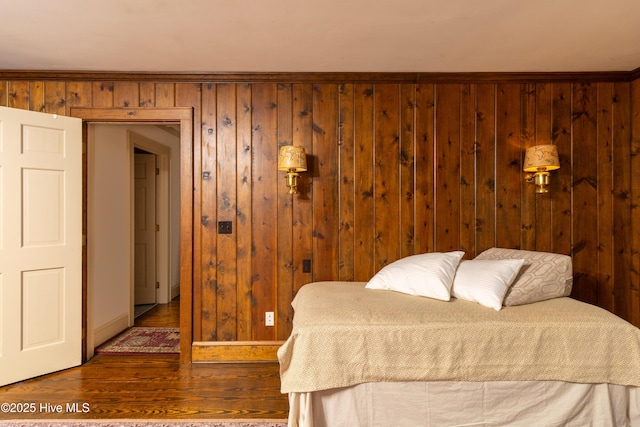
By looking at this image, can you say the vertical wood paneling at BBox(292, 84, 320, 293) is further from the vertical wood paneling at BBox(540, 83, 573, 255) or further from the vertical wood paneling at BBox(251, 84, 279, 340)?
the vertical wood paneling at BBox(540, 83, 573, 255)

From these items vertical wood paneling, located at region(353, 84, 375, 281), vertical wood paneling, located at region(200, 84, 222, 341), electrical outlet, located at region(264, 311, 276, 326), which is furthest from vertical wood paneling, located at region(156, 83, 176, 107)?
electrical outlet, located at region(264, 311, 276, 326)

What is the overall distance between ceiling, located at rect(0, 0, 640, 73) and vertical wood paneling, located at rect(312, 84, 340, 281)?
27 centimetres

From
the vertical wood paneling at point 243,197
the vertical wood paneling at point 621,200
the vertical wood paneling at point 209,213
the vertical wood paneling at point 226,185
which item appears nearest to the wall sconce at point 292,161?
the vertical wood paneling at point 243,197

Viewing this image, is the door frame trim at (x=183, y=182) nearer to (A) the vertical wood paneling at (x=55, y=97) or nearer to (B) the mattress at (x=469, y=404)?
(A) the vertical wood paneling at (x=55, y=97)

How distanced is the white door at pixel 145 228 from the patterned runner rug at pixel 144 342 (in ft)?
3.40

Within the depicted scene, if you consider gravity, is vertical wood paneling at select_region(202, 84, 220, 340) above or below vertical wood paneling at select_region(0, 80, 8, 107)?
below

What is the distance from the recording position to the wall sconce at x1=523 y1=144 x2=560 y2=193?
95.7 inches

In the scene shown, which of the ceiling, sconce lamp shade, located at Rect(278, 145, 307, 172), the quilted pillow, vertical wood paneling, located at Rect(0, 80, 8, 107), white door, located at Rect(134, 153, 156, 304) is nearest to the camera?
the ceiling

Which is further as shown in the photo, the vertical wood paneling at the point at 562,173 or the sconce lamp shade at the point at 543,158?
the vertical wood paneling at the point at 562,173

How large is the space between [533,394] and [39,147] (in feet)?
11.9

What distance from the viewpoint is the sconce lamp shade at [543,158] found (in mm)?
2430

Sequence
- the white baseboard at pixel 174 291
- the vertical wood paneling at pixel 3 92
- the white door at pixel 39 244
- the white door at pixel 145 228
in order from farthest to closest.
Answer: the white baseboard at pixel 174 291, the white door at pixel 145 228, the vertical wood paneling at pixel 3 92, the white door at pixel 39 244

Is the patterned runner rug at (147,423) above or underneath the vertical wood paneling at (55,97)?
underneath

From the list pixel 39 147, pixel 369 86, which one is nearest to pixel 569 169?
pixel 369 86
